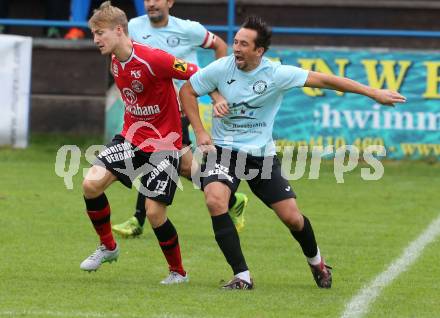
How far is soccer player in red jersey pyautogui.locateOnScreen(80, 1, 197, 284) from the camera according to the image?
8094 mm

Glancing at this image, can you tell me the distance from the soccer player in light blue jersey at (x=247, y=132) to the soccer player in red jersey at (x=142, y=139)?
→ 31 centimetres

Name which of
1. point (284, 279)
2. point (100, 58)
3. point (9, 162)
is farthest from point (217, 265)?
point (100, 58)

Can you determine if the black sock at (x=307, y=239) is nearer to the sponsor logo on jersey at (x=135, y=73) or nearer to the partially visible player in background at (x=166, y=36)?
the sponsor logo on jersey at (x=135, y=73)

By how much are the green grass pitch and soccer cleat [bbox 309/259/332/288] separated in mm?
56

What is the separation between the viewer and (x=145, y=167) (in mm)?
8234

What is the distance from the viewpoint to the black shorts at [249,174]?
7.88 meters

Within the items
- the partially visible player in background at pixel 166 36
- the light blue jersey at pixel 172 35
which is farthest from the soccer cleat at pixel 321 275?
the light blue jersey at pixel 172 35

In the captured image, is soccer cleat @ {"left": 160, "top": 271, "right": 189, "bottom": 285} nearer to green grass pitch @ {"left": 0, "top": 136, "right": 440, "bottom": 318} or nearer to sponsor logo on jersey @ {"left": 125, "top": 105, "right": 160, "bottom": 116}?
green grass pitch @ {"left": 0, "top": 136, "right": 440, "bottom": 318}

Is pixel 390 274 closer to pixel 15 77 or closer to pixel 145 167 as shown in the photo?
pixel 145 167

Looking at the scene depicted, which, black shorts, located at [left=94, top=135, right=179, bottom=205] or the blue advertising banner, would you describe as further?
the blue advertising banner

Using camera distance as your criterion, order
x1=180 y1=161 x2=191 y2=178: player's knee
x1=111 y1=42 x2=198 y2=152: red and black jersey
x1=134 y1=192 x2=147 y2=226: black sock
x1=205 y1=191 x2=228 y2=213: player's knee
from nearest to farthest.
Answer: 1. x1=205 y1=191 x2=228 y2=213: player's knee
2. x1=111 y1=42 x2=198 y2=152: red and black jersey
3. x1=180 y1=161 x2=191 y2=178: player's knee
4. x1=134 y1=192 x2=147 y2=226: black sock

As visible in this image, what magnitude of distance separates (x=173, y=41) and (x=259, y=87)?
294cm

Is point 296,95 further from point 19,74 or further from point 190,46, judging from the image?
point 190,46

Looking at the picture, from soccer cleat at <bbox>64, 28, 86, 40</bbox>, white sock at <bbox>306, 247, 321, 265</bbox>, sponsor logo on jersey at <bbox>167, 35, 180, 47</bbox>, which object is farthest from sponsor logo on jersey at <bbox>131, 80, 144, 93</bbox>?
soccer cleat at <bbox>64, 28, 86, 40</bbox>
